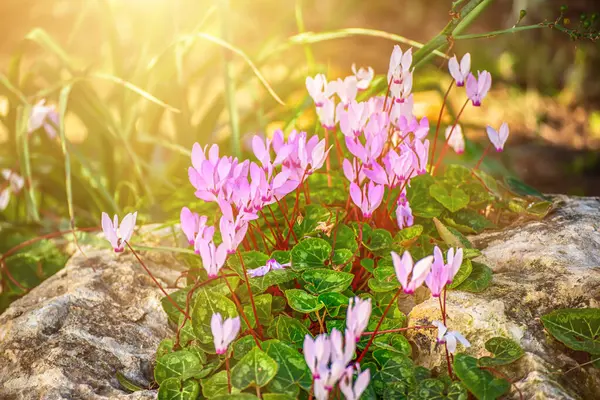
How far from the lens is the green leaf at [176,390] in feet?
4.02

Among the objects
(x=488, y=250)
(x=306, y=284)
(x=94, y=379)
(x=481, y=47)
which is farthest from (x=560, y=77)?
(x=94, y=379)

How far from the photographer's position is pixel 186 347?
1.40 m

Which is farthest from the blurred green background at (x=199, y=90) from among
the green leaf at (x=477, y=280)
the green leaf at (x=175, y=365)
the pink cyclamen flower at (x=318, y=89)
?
the green leaf at (x=175, y=365)

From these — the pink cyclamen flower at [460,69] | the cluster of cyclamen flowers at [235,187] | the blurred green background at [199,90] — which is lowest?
the blurred green background at [199,90]

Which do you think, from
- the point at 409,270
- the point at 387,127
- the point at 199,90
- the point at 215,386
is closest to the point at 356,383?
the point at 409,270

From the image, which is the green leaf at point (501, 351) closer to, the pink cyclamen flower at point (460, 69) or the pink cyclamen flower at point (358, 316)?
the pink cyclamen flower at point (358, 316)

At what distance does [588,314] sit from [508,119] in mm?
3916

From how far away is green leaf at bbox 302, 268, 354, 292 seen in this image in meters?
1.35

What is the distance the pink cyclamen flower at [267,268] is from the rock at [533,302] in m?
0.30

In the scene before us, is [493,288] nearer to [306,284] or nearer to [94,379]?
[306,284]

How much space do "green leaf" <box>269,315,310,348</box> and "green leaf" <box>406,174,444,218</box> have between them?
0.49 metres

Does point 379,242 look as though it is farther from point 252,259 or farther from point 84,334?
point 84,334

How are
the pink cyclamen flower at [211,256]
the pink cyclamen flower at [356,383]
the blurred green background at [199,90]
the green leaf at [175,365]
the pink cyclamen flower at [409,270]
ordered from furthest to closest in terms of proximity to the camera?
the blurred green background at [199,90] → the green leaf at [175,365] → the pink cyclamen flower at [211,256] → the pink cyclamen flower at [409,270] → the pink cyclamen flower at [356,383]

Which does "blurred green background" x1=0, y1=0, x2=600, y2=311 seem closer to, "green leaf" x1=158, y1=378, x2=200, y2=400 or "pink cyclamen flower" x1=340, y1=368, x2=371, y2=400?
"green leaf" x1=158, y1=378, x2=200, y2=400
